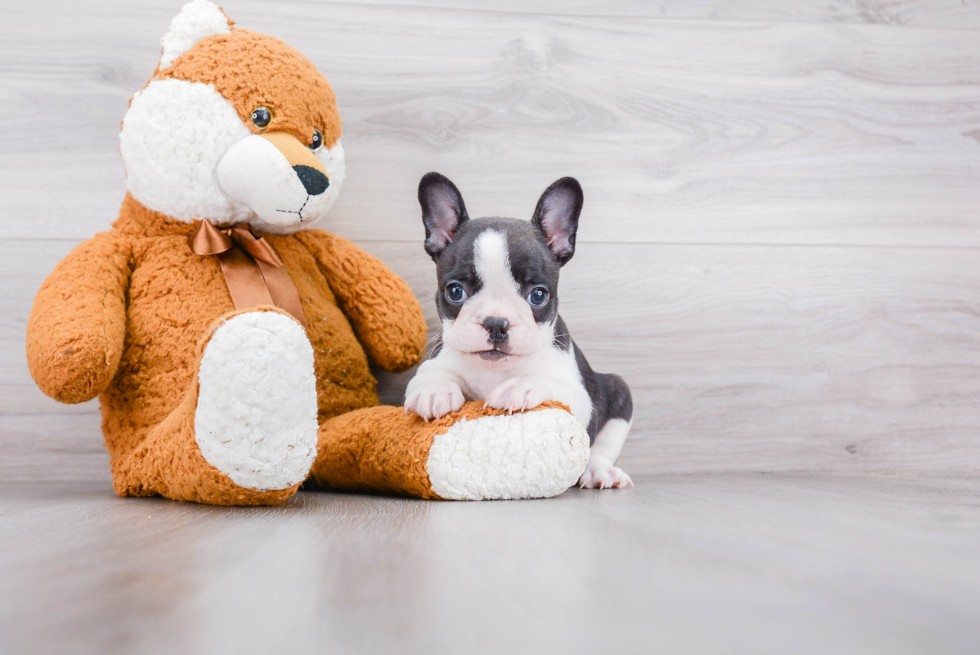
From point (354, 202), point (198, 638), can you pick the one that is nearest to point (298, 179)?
point (354, 202)

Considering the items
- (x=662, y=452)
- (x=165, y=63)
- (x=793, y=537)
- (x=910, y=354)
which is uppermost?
(x=165, y=63)

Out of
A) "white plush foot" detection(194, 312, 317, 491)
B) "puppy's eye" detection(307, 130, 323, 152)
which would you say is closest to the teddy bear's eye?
"puppy's eye" detection(307, 130, 323, 152)

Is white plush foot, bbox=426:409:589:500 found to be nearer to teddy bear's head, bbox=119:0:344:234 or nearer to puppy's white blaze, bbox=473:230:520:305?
puppy's white blaze, bbox=473:230:520:305

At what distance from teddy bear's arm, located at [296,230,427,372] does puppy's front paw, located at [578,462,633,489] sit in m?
0.38

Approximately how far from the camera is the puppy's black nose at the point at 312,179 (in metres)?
1.03

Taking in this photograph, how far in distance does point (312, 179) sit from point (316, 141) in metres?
0.10

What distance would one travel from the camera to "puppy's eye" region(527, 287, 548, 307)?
105 cm

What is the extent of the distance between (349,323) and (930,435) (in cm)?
130

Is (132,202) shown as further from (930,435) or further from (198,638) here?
(930,435)

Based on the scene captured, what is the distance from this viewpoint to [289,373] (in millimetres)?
767


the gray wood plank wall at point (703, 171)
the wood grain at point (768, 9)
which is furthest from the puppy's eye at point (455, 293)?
the wood grain at point (768, 9)

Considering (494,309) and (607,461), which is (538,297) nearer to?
(494,309)

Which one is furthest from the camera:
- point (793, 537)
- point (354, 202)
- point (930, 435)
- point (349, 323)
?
point (930, 435)

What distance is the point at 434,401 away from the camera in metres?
0.97
